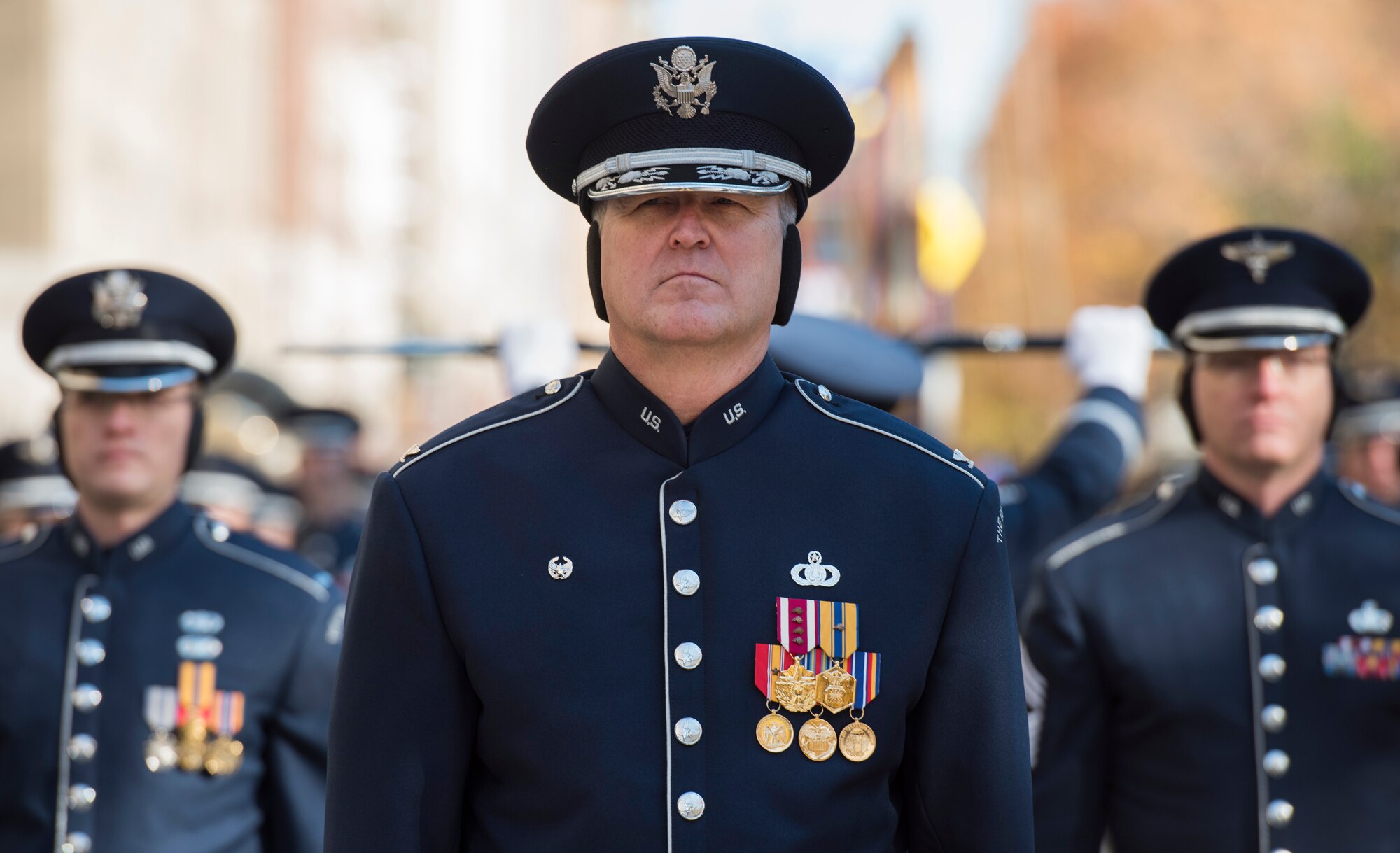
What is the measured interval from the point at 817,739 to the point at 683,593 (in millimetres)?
279

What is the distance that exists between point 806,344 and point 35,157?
1208 centimetres

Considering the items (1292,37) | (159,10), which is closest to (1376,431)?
(159,10)

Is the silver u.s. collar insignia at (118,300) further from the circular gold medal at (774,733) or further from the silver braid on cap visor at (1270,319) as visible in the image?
the silver braid on cap visor at (1270,319)

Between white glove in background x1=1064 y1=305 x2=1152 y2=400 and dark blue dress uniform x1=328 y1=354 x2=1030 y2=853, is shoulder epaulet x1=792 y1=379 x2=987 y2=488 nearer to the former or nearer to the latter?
dark blue dress uniform x1=328 y1=354 x2=1030 y2=853

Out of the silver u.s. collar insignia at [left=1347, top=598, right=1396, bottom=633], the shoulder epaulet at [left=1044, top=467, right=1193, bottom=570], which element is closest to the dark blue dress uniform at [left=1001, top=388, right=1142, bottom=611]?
the shoulder epaulet at [left=1044, top=467, right=1193, bottom=570]

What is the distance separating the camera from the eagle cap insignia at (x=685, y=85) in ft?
8.29

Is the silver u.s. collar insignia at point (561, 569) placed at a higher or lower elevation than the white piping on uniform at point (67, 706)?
higher

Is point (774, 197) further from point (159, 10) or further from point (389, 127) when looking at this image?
point (389, 127)

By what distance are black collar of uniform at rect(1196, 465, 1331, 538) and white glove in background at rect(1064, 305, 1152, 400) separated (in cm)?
156

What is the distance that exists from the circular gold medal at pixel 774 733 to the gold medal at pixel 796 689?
25 mm

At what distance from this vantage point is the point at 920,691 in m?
2.51

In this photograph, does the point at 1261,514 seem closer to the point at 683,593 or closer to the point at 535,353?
the point at 683,593

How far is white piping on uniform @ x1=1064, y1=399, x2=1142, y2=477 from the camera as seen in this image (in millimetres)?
5410

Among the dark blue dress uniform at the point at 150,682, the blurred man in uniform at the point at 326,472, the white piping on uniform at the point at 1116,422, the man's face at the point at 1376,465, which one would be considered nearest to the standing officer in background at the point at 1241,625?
the white piping on uniform at the point at 1116,422
